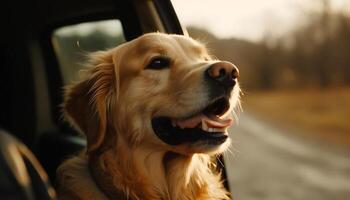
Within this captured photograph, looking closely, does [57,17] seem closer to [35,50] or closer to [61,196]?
[35,50]

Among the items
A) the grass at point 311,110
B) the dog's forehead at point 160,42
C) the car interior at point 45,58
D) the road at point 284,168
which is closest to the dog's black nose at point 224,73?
the dog's forehead at point 160,42

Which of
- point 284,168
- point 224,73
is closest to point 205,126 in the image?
point 224,73

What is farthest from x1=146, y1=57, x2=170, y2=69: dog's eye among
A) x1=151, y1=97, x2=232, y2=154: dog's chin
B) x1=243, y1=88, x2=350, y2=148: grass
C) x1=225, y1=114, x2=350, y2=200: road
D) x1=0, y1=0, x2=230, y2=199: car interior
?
x1=243, y1=88, x2=350, y2=148: grass

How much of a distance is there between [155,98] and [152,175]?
33cm

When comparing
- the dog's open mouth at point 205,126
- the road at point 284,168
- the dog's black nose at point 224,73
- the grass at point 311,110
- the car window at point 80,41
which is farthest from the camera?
the grass at point 311,110

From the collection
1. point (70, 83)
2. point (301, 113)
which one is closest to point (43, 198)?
point (70, 83)

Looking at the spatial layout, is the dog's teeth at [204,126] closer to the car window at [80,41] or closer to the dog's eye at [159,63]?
the dog's eye at [159,63]

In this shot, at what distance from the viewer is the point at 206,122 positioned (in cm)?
227

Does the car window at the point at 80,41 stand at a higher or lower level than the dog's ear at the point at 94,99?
higher

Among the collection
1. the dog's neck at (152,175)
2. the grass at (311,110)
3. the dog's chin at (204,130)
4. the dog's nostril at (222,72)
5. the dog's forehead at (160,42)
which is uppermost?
the dog's forehead at (160,42)

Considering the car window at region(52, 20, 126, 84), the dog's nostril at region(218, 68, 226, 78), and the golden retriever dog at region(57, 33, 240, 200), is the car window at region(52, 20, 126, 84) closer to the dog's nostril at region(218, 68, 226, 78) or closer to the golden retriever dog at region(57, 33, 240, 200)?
the golden retriever dog at region(57, 33, 240, 200)

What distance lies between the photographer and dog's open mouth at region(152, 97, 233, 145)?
224 centimetres

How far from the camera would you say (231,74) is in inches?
84.4

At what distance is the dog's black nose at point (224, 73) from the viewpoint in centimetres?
211
